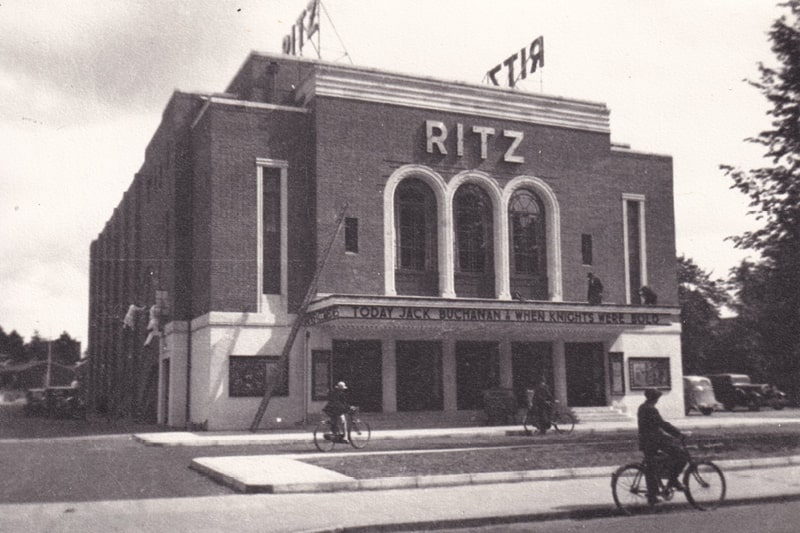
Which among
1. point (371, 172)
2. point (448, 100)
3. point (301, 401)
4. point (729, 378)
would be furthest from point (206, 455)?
point (729, 378)

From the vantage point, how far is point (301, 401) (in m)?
31.7

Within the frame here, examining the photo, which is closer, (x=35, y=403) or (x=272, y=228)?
(x=272, y=228)

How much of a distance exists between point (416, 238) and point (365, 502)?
873 inches

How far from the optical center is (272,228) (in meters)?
33.0

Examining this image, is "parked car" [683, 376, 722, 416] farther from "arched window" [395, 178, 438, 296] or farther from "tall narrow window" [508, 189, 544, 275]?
"arched window" [395, 178, 438, 296]

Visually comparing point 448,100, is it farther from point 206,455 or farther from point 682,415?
point 206,455

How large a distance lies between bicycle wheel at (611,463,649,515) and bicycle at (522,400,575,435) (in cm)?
1513

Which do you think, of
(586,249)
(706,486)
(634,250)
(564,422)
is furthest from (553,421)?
(706,486)

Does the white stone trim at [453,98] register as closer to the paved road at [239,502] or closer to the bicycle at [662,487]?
the paved road at [239,502]

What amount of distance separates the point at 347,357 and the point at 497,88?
39.9 ft

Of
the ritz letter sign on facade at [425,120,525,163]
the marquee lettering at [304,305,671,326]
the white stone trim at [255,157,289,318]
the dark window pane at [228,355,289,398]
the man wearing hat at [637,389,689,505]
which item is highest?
the ritz letter sign on facade at [425,120,525,163]

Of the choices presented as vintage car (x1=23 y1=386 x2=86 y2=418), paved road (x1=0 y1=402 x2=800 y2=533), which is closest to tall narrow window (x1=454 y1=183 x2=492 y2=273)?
paved road (x1=0 y1=402 x2=800 y2=533)

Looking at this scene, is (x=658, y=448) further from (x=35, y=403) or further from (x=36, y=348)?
(x=36, y=348)

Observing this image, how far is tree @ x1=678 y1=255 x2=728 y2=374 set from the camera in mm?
64000
